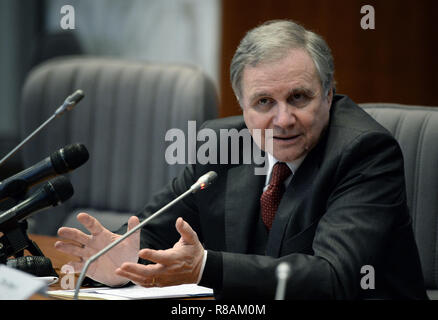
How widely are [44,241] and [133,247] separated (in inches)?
28.8

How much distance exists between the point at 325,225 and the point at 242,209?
35cm

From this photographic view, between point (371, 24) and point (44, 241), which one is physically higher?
point (371, 24)

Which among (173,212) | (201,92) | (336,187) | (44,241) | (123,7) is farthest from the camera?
(123,7)

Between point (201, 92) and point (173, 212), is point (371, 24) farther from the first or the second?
point (173, 212)

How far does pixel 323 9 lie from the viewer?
3.47 metres

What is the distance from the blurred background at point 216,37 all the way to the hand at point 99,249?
81.8 inches

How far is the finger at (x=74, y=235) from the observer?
1.58 metres

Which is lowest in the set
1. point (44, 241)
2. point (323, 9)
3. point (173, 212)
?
point (44, 241)

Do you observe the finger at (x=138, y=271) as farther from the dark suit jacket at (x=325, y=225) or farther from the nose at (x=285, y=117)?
the nose at (x=285, y=117)

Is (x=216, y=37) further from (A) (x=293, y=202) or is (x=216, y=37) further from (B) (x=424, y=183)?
(A) (x=293, y=202)

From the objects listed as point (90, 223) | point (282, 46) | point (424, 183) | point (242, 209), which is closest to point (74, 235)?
point (90, 223)

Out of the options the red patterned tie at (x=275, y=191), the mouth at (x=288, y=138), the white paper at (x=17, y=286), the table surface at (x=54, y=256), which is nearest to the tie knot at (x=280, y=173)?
the red patterned tie at (x=275, y=191)
